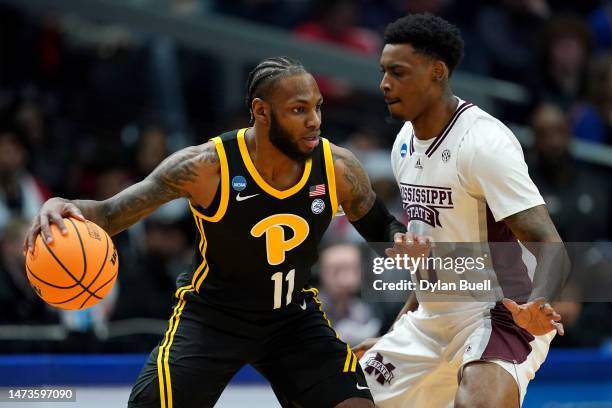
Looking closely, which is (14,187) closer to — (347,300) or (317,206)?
(347,300)

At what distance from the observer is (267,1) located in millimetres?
11906

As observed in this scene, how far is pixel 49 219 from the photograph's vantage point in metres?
5.35

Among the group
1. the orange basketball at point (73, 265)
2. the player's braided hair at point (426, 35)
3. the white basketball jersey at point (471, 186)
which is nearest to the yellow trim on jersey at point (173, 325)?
the orange basketball at point (73, 265)

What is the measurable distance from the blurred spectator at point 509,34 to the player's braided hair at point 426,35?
5.78 m

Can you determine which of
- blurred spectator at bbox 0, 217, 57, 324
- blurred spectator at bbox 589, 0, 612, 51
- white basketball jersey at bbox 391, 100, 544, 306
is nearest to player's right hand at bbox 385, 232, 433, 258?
white basketball jersey at bbox 391, 100, 544, 306

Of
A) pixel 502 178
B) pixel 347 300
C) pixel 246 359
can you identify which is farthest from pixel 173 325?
pixel 347 300

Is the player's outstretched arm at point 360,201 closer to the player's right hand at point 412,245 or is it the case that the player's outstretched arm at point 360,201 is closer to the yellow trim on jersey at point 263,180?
the yellow trim on jersey at point 263,180

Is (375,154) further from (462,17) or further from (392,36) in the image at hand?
(392,36)

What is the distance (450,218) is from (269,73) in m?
1.13

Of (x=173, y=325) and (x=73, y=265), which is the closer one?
(x=73, y=265)

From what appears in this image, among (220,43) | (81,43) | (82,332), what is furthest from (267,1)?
(82,332)

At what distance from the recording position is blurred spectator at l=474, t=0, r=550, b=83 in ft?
37.7

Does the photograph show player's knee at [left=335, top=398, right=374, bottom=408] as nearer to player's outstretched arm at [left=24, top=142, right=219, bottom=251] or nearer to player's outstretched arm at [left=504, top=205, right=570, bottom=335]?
player's outstretched arm at [left=504, top=205, right=570, bottom=335]

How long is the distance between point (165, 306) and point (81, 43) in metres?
3.77
